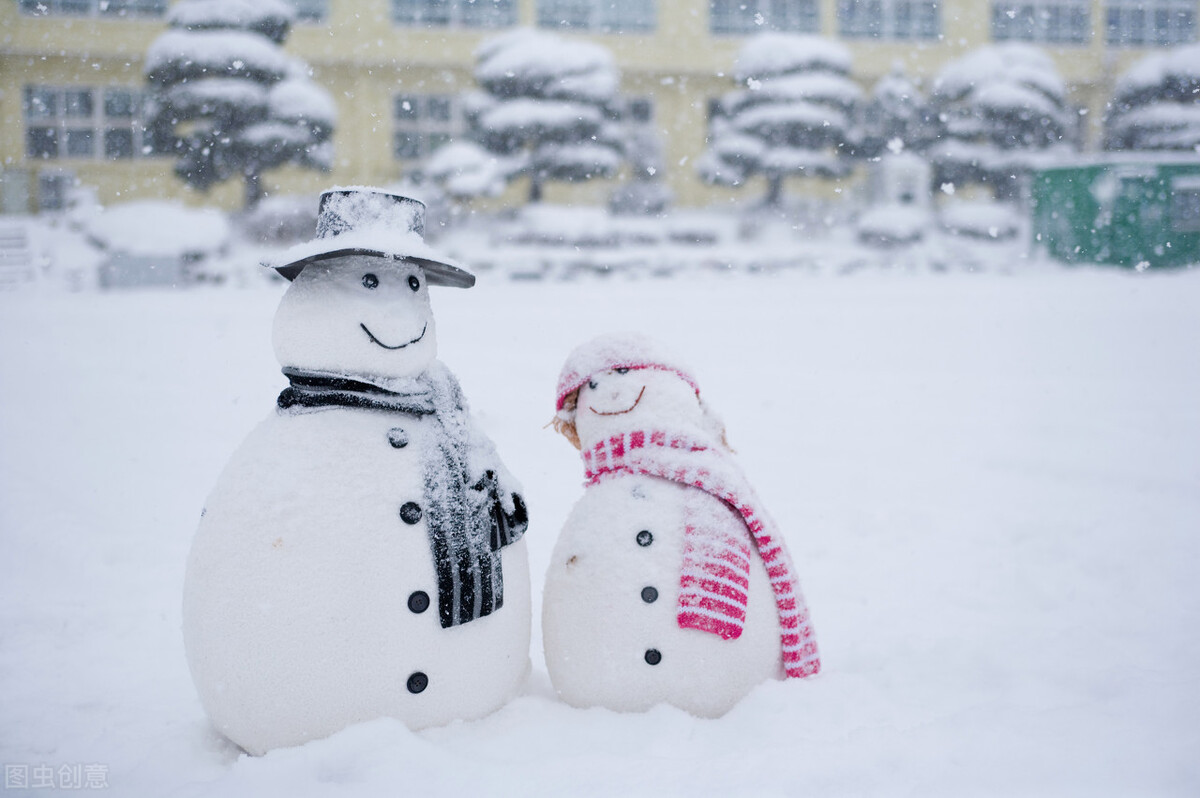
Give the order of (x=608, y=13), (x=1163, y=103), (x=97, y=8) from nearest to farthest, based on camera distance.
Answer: (x=1163, y=103) → (x=97, y=8) → (x=608, y=13)

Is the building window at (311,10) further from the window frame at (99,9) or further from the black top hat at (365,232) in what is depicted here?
the black top hat at (365,232)

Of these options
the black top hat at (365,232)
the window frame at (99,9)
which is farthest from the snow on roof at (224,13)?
the black top hat at (365,232)

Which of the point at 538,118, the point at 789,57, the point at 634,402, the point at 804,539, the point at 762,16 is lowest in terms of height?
the point at 804,539

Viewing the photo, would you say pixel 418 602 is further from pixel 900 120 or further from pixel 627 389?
pixel 900 120

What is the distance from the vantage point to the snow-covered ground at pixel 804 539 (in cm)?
222

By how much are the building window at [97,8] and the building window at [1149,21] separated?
21985 mm

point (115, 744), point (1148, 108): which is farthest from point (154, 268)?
point (1148, 108)

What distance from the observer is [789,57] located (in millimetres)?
17500

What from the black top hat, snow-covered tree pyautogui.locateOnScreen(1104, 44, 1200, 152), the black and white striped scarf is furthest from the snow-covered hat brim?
snow-covered tree pyautogui.locateOnScreen(1104, 44, 1200, 152)

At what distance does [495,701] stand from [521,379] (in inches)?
178

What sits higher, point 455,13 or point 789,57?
point 455,13

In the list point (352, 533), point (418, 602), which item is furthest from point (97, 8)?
point (418, 602)

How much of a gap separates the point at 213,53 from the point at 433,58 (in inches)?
248

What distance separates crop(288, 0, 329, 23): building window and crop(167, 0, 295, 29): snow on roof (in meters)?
4.82
